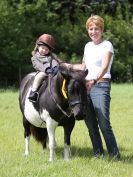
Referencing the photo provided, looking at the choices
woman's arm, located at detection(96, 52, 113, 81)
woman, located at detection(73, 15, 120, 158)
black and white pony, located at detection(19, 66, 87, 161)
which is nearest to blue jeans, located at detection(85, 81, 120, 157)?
woman, located at detection(73, 15, 120, 158)

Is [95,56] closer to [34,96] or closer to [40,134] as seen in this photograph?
[34,96]

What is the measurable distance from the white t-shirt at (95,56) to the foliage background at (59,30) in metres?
18.8

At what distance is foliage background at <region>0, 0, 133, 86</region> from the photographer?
88.1 ft

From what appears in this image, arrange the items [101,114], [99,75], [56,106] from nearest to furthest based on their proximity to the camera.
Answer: [56,106]
[99,75]
[101,114]

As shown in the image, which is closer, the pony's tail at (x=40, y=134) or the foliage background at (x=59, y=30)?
the pony's tail at (x=40, y=134)

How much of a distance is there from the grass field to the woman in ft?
1.66

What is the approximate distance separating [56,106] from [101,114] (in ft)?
2.51

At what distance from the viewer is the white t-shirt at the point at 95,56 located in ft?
24.1


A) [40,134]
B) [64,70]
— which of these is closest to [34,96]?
[64,70]

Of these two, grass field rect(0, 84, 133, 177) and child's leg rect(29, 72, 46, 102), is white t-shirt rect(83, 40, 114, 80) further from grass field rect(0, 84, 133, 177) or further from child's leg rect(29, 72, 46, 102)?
grass field rect(0, 84, 133, 177)

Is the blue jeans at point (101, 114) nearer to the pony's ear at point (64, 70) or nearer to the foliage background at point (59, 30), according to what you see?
the pony's ear at point (64, 70)

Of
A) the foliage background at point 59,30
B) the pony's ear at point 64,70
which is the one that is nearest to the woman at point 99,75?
the pony's ear at point 64,70

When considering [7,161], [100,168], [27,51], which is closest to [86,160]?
[100,168]

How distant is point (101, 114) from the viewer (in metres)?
7.51
